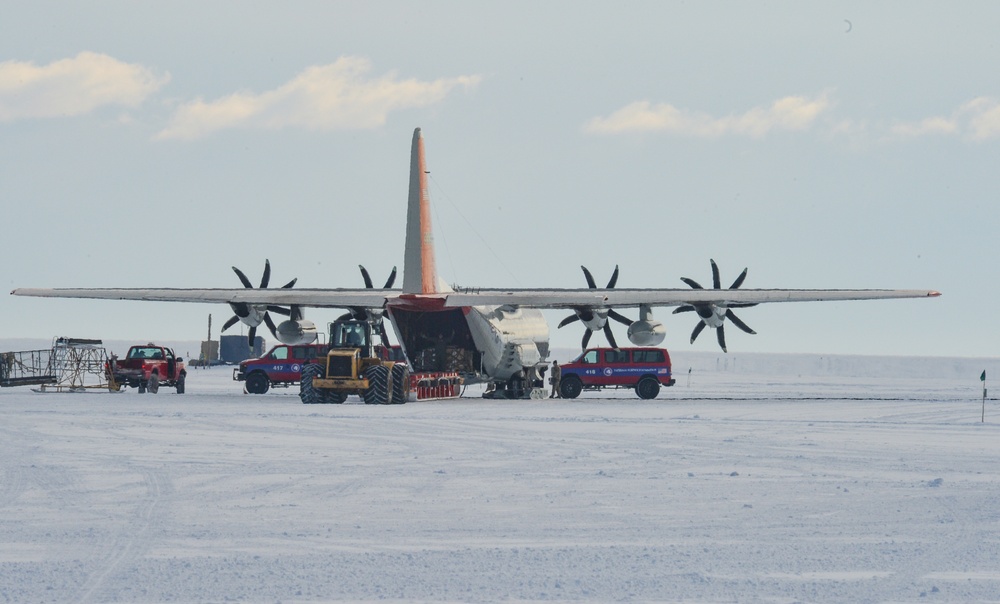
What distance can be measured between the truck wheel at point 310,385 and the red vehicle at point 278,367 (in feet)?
31.6

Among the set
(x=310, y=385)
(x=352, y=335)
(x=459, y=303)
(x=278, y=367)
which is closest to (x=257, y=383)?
(x=278, y=367)

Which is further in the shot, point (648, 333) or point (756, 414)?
point (648, 333)

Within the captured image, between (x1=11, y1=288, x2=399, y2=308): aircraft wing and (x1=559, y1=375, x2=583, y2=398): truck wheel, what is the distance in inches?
305

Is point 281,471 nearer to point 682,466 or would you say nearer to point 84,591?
point 682,466

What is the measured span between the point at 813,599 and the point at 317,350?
39.9 m

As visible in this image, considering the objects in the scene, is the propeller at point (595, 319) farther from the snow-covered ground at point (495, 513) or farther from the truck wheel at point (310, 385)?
the snow-covered ground at point (495, 513)

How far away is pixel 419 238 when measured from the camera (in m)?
39.9

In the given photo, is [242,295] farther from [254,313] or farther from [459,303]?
[459,303]

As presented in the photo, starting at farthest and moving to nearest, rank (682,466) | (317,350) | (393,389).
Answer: (317,350) < (393,389) < (682,466)

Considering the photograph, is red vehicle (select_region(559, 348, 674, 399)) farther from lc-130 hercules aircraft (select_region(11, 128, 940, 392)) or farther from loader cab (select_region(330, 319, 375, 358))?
loader cab (select_region(330, 319, 375, 358))

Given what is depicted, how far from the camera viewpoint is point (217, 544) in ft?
39.6

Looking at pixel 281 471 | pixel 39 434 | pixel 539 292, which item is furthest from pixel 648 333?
pixel 281 471

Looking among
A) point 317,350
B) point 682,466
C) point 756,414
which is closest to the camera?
point 682,466

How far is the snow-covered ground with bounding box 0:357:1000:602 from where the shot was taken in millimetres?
10359
